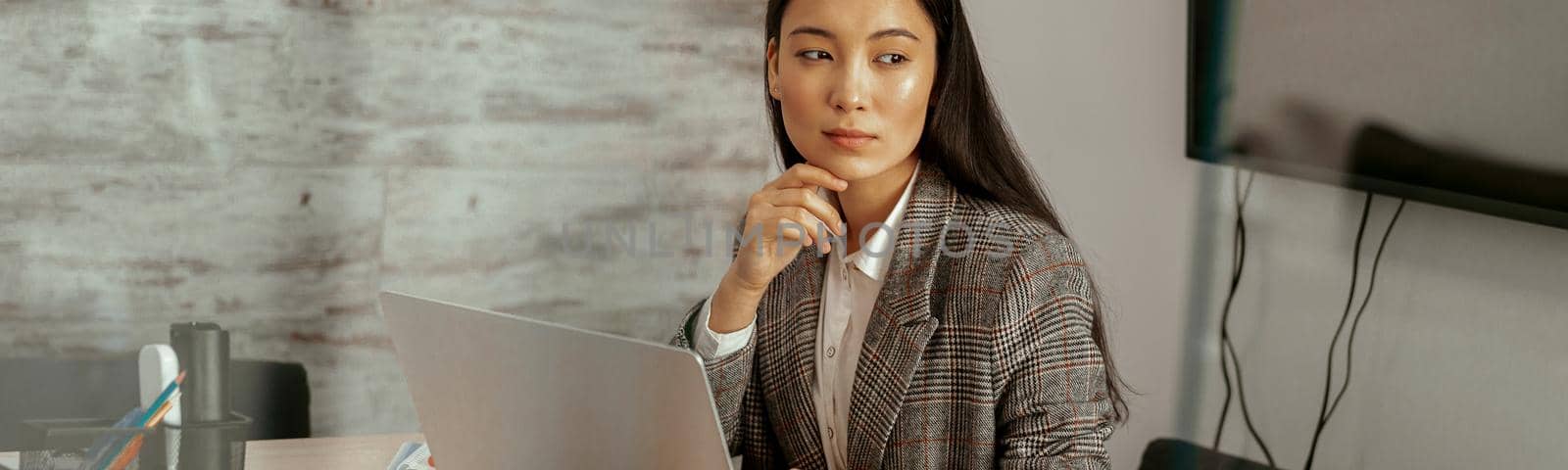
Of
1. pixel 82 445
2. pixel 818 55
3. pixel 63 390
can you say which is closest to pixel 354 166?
pixel 63 390

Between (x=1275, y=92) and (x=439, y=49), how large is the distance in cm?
119

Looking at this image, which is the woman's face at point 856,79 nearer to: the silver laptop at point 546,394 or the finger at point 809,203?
the finger at point 809,203

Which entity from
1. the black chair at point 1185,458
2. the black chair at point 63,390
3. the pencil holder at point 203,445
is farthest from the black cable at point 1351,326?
the black chair at point 63,390

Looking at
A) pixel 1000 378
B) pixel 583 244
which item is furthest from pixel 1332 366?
pixel 583 244

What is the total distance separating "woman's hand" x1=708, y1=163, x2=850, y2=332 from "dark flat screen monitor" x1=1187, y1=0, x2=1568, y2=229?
669 mm

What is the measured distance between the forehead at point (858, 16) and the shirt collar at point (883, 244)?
0.54 ft

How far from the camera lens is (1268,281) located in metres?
1.78

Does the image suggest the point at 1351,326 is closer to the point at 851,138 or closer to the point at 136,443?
the point at 851,138

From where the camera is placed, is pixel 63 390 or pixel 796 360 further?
pixel 63 390

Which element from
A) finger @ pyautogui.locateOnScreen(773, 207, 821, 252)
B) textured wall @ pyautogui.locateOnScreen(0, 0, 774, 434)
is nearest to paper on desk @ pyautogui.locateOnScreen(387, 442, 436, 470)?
finger @ pyautogui.locateOnScreen(773, 207, 821, 252)

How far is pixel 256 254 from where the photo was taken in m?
1.92

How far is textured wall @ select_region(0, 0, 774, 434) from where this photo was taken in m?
1.78

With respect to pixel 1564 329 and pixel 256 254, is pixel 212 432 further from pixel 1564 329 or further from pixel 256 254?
pixel 1564 329

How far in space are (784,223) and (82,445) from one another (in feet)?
2.08
